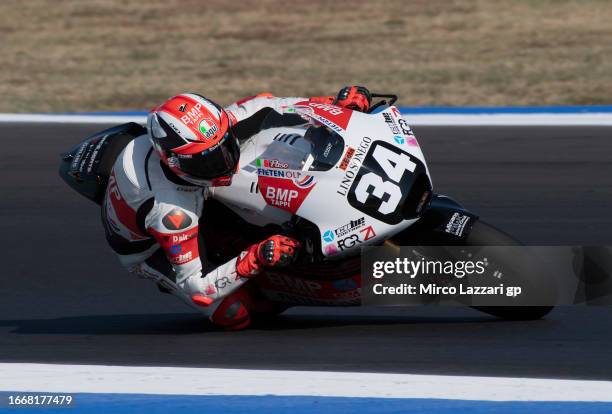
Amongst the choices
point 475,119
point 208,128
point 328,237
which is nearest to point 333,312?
point 328,237

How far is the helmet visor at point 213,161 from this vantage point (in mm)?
4730

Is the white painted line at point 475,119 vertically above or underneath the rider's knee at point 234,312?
underneath

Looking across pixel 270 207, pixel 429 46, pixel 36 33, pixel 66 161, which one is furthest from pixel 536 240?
pixel 36 33

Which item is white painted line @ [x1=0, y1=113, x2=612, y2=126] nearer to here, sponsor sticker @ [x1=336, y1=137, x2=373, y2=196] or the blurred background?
the blurred background

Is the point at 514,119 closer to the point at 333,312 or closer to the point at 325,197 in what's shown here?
the point at 333,312

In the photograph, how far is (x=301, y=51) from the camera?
14000mm

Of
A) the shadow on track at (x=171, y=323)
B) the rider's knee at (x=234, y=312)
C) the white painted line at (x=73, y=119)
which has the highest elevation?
the rider's knee at (x=234, y=312)

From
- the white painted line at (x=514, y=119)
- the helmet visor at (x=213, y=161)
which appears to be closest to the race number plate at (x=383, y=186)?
the helmet visor at (x=213, y=161)

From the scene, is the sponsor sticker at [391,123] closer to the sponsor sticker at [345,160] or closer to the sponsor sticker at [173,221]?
the sponsor sticker at [345,160]

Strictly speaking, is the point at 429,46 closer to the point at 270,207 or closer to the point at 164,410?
the point at 270,207

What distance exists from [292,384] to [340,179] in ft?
2.88

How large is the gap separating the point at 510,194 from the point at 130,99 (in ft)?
17.3

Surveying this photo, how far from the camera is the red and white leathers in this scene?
4.84 meters

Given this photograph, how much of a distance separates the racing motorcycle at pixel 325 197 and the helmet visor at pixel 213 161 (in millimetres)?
127
